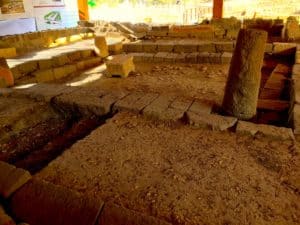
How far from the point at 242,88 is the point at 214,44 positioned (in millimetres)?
5180

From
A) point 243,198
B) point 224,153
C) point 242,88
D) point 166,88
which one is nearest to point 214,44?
point 166,88

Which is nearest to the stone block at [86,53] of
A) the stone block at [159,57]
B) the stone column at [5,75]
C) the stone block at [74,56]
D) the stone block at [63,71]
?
the stone block at [74,56]

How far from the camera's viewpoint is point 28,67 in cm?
684

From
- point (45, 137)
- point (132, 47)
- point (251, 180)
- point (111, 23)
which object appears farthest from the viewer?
point (111, 23)

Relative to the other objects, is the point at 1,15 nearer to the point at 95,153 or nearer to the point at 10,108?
the point at 10,108

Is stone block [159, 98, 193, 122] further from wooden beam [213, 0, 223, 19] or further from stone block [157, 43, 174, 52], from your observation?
wooden beam [213, 0, 223, 19]

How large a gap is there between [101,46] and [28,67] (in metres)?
2.50

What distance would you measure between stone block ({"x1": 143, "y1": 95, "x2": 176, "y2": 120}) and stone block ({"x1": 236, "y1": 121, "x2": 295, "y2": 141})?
996 millimetres

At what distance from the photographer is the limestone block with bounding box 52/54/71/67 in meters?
7.46

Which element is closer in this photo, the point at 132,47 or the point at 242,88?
the point at 242,88

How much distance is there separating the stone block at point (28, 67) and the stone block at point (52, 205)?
516cm

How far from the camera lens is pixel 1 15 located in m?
9.22

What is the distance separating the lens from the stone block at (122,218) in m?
1.80

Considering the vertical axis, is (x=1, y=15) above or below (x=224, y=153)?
above
